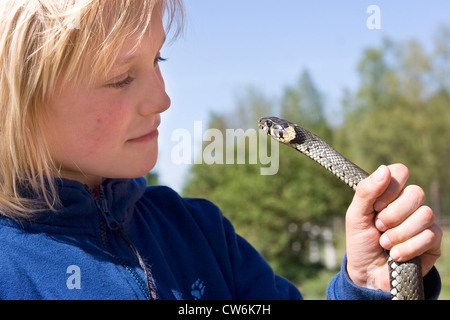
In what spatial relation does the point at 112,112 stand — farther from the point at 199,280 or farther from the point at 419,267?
the point at 419,267

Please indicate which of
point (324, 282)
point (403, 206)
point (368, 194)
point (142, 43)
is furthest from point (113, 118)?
point (324, 282)

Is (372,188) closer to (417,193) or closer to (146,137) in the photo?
(417,193)

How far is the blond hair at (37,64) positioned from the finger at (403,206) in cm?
90

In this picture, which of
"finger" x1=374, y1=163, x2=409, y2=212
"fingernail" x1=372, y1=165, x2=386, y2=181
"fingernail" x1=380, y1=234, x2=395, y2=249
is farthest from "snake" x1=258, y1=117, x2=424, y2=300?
"fingernail" x1=372, y1=165, x2=386, y2=181

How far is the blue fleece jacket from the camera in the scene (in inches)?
61.9

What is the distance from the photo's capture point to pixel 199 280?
1.85 metres

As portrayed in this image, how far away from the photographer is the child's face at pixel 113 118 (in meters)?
1.61

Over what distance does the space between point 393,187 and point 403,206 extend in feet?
0.21

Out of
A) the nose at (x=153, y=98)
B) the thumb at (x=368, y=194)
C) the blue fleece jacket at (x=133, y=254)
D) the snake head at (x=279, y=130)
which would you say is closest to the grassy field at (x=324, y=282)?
the snake head at (x=279, y=130)

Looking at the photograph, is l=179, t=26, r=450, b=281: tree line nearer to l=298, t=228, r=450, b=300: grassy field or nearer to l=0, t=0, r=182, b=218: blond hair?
l=298, t=228, r=450, b=300: grassy field

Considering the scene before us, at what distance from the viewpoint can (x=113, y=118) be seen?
162cm

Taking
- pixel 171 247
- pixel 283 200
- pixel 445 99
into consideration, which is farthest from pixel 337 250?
pixel 171 247
